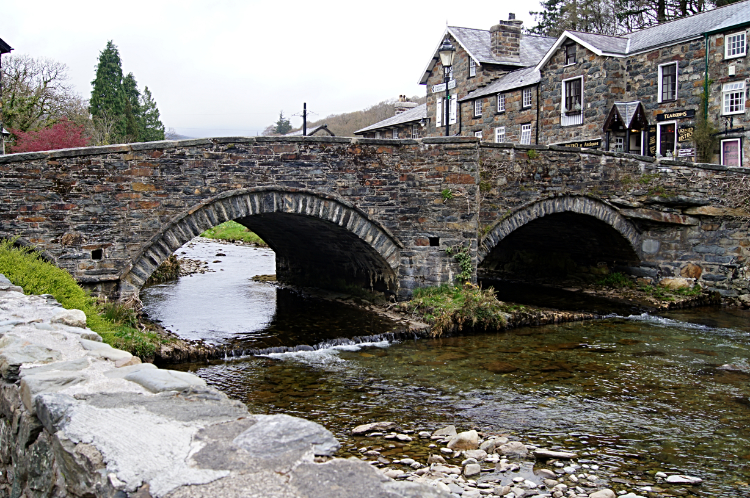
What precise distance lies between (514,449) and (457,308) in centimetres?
607

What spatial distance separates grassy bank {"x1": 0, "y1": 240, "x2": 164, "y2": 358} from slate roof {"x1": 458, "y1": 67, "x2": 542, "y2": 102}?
71.4 ft

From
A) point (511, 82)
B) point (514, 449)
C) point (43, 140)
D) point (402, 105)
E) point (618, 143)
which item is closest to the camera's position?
point (514, 449)

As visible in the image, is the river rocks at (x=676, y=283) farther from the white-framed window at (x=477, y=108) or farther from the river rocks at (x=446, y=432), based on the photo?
the white-framed window at (x=477, y=108)

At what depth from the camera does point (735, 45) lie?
21.0m

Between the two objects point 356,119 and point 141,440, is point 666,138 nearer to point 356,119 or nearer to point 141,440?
point 141,440

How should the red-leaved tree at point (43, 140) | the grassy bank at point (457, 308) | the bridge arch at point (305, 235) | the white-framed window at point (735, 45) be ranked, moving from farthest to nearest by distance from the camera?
the red-leaved tree at point (43, 140) → the white-framed window at point (735, 45) → the grassy bank at point (457, 308) → the bridge arch at point (305, 235)

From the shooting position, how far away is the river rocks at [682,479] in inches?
227

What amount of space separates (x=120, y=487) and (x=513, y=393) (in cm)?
676

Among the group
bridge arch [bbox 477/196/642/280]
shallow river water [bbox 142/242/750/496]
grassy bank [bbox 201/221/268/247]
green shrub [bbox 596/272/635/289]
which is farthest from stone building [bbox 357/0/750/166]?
grassy bank [bbox 201/221/268/247]

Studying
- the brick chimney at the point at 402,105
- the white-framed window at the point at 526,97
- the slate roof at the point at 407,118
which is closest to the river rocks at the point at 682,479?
the white-framed window at the point at 526,97

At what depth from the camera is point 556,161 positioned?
1486cm

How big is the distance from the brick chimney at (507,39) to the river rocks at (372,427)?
27571mm

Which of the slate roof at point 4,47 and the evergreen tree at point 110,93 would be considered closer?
the slate roof at point 4,47

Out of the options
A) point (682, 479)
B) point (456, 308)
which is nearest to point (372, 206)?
point (456, 308)
